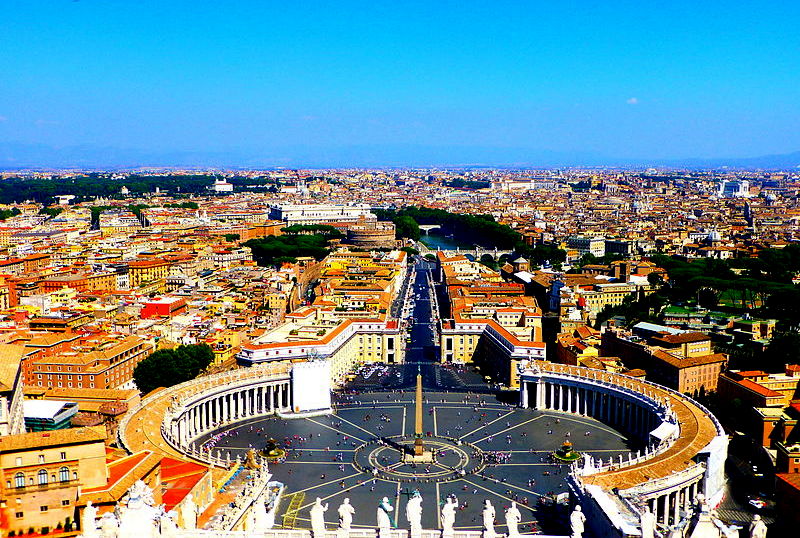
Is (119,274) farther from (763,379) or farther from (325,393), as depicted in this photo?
(763,379)

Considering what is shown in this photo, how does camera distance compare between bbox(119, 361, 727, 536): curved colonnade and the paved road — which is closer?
bbox(119, 361, 727, 536): curved colonnade

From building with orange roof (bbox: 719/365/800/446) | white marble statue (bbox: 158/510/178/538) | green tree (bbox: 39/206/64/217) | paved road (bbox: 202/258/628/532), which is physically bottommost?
paved road (bbox: 202/258/628/532)

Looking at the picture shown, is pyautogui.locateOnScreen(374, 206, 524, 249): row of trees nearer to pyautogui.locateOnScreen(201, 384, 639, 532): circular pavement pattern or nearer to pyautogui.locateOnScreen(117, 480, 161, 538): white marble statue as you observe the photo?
pyautogui.locateOnScreen(201, 384, 639, 532): circular pavement pattern

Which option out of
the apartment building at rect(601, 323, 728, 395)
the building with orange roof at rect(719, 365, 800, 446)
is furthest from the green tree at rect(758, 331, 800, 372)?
the building with orange roof at rect(719, 365, 800, 446)

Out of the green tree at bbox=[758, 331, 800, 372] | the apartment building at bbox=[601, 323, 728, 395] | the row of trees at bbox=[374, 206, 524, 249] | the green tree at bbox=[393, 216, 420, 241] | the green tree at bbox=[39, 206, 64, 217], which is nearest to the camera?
the apartment building at bbox=[601, 323, 728, 395]

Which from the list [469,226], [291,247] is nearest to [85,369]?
[291,247]

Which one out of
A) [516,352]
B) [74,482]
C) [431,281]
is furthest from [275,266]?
[74,482]

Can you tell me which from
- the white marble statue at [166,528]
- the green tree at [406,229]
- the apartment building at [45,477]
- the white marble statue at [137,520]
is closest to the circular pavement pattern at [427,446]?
the apartment building at [45,477]
